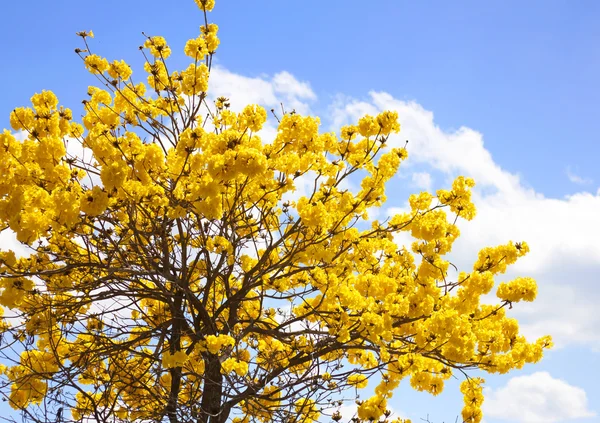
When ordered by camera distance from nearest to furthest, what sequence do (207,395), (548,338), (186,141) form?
(186,141) → (548,338) → (207,395)

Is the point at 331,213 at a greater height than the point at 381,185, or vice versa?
the point at 381,185

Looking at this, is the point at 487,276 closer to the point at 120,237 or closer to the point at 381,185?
the point at 381,185

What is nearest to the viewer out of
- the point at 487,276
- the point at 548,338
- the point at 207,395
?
the point at 487,276

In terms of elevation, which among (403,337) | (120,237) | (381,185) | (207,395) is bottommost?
(207,395)

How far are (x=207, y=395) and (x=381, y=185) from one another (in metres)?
3.05

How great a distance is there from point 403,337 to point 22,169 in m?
4.39

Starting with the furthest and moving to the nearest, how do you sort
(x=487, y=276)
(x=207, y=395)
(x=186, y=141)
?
(x=207, y=395), (x=487, y=276), (x=186, y=141)

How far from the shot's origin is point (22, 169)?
21.6ft

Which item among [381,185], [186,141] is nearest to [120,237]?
[186,141]

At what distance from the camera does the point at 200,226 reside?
6.75 meters

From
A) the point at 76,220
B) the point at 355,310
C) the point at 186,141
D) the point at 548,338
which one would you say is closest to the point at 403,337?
the point at 355,310

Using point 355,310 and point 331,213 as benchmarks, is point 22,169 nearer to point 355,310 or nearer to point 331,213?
point 331,213

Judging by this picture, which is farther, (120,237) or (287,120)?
(120,237)

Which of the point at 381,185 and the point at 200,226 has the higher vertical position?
the point at 381,185
